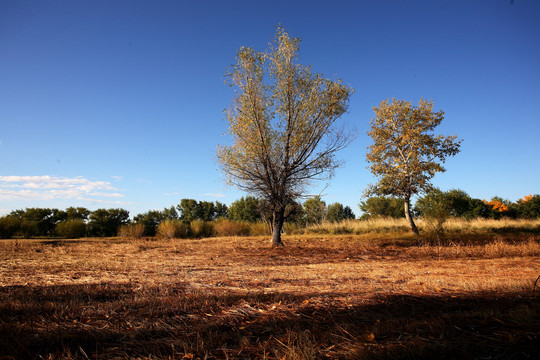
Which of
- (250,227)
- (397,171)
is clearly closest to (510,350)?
(397,171)

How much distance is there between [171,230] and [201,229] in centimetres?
369

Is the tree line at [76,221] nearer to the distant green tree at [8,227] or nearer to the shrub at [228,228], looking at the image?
the distant green tree at [8,227]

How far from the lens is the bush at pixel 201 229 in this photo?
25141 mm

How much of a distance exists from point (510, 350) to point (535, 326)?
41 centimetres

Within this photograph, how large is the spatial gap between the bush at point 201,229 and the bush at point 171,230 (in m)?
0.82

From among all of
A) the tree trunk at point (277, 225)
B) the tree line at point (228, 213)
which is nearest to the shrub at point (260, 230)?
the tree line at point (228, 213)

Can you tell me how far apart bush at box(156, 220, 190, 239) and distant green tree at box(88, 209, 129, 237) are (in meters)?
4.32

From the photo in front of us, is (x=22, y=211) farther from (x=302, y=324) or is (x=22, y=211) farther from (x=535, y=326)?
(x=535, y=326)

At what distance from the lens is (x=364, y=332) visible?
6.31 ft

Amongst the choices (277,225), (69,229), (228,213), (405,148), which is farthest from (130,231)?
(228,213)

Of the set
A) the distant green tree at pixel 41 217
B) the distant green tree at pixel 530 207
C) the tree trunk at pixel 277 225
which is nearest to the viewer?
the tree trunk at pixel 277 225

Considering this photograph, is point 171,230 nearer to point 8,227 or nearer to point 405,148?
point 8,227

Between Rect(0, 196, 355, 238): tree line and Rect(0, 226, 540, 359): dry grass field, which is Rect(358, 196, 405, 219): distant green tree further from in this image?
Rect(0, 226, 540, 359): dry grass field

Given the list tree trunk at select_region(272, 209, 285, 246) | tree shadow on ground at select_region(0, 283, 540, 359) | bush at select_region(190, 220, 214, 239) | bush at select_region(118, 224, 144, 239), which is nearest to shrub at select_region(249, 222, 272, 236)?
bush at select_region(190, 220, 214, 239)
